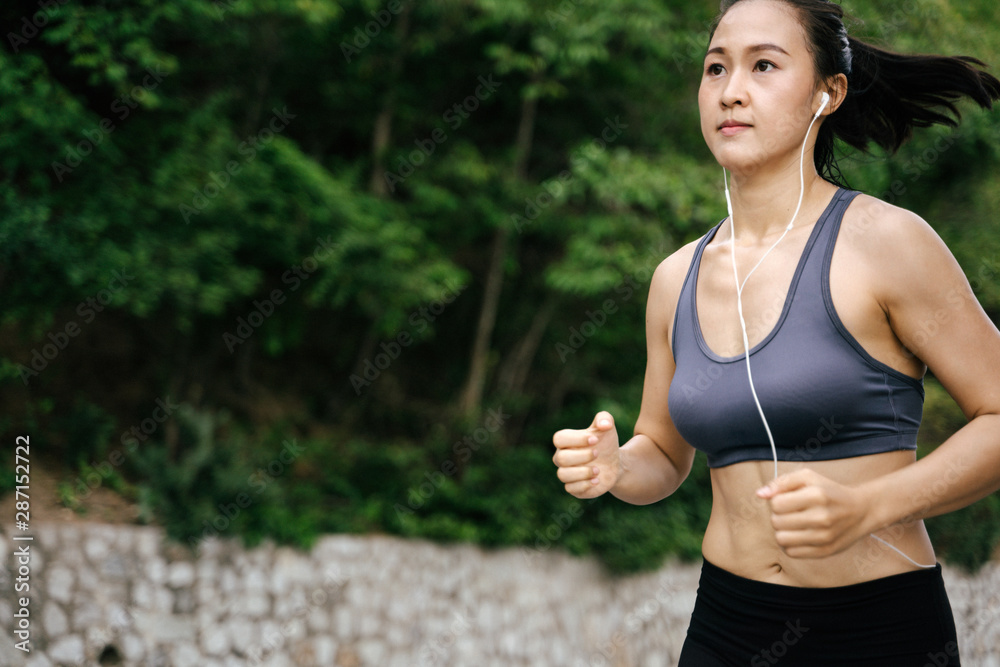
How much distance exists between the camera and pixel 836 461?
1456mm

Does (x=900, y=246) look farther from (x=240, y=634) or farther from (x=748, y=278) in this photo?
(x=240, y=634)

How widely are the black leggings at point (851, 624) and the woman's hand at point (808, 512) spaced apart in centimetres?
34

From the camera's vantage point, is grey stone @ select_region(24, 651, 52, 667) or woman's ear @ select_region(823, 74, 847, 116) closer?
woman's ear @ select_region(823, 74, 847, 116)

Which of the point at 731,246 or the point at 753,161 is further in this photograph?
the point at 731,246

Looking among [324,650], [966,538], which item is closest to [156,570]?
[324,650]

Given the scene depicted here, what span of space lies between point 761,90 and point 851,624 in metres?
1.01

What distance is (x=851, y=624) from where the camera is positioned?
4.82ft

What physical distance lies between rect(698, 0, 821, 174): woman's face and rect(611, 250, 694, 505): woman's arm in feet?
1.14

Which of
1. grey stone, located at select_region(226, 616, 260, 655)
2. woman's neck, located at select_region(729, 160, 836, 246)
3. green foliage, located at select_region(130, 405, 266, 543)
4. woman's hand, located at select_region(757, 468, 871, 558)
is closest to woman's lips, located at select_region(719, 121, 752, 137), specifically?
woman's neck, located at select_region(729, 160, 836, 246)

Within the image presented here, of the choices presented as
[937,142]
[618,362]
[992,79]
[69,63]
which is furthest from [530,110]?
[992,79]

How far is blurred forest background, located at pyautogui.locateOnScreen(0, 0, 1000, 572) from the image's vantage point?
5969 mm

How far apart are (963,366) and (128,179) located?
6.01 m

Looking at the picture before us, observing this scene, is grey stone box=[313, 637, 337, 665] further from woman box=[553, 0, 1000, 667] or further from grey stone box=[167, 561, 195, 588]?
woman box=[553, 0, 1000, 667]

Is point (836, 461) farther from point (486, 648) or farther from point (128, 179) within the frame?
point (486, 648)
